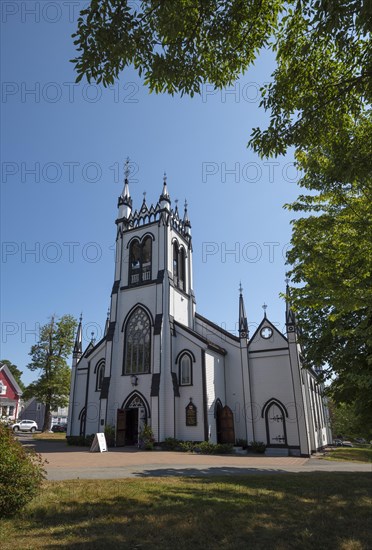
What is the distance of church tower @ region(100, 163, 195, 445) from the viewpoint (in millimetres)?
27938

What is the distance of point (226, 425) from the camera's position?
28609mm

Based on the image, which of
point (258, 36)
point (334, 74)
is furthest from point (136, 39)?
point (334, 74)

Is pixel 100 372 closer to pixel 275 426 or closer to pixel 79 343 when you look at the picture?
pixel 79 343

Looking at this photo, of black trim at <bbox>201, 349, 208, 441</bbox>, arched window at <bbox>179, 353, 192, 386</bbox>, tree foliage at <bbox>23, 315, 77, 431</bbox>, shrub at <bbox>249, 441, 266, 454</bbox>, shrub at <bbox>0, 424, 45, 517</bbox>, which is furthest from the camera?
tree foliage at <bbox>23, 315, 77, 431</bbox>

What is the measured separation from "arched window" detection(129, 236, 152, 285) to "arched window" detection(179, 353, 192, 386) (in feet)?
25.7

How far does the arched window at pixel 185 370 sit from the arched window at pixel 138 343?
103 inches

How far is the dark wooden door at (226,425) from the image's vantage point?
28.2 m

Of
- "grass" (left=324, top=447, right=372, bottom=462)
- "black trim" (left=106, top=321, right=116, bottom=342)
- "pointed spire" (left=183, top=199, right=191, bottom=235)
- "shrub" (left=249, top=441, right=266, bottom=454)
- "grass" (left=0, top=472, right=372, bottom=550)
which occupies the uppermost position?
"pointed spire" (left=183, top=199, right=191, bottom=235)

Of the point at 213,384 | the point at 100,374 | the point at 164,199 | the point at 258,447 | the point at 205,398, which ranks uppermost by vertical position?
the point at 164,199

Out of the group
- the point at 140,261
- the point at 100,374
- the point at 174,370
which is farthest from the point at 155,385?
the point at 140,261

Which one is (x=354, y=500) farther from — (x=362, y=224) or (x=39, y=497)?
(x=39, y=497)

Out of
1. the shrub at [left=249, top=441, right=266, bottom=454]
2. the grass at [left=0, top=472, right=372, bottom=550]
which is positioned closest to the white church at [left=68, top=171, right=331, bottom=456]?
the shrub at [left=249, top=441, right=266, bottom=454]

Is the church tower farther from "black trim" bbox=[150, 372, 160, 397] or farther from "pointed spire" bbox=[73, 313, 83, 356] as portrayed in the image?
"pointed spire" bbox=[73, 313, 83, 356]

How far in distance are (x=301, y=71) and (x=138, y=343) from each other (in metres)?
26.4
